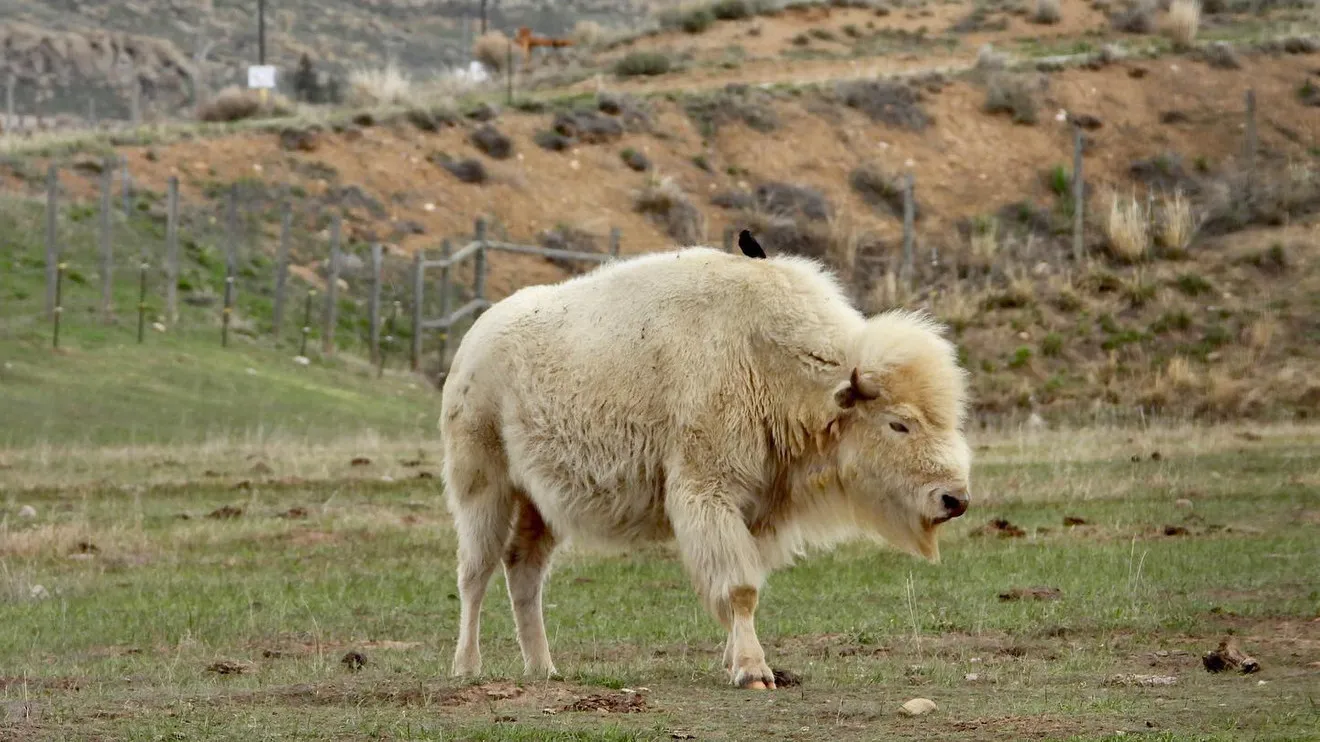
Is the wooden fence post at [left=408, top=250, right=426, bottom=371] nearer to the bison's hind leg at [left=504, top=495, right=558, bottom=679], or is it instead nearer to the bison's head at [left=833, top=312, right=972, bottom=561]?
the bison's hind leg at [left=504, top=495, right=558, bottom=679]

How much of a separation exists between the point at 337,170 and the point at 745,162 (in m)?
10.4

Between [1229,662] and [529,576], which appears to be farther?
[529,576]

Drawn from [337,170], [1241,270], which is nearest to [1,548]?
[1241,270]

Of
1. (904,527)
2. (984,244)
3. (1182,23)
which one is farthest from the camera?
(1182,23)

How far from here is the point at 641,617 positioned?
12.8 meters

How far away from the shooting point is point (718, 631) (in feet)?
39.4

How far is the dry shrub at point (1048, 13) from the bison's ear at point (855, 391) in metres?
51.3

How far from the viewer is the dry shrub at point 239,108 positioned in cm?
5322

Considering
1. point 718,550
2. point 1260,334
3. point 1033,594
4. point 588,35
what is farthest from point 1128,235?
point 588,35

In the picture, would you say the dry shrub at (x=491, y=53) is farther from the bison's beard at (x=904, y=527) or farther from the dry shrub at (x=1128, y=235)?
the bison's beard at (x=904, y=527)

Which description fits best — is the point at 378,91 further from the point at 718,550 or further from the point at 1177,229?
the point at 718,550

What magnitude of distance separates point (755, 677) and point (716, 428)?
1421mm

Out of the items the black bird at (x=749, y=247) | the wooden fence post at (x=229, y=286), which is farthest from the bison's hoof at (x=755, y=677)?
the wooden fence post at (x=229, y=286)

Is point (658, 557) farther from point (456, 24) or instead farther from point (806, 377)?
point (456, 24)
